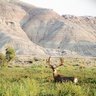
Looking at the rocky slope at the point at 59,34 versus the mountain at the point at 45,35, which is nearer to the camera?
the mountain at the point at 45,35

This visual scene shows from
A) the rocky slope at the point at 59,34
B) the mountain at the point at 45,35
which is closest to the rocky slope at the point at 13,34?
the mountain at the point at 45,35

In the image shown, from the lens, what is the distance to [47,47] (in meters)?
166

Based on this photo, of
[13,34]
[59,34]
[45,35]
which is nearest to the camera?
[13,34]

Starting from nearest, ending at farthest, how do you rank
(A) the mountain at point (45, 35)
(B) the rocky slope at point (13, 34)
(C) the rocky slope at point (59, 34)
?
(B) the rocky slope at point (13, 34) → (A) the mountain at point (45, 35) → (C) the rocky slope at point (59, 34)

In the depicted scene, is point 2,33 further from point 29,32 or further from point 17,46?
point 29,32

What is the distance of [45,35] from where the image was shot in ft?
604

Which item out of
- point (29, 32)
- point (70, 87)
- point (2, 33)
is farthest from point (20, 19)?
point (70, 87)

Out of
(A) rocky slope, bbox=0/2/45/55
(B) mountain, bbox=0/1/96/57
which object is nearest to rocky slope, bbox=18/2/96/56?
(B) mountain, bbox=0/1/96/57

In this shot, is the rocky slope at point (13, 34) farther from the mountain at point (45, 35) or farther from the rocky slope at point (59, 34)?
the rocky slope at point (59, 34)

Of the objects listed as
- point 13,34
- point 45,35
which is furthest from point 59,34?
point 13,34

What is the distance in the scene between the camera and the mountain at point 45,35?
486 feet

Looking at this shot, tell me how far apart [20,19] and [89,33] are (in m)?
35.8

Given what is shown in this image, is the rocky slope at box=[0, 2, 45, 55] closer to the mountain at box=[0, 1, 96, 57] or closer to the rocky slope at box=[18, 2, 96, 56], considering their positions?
the mountain at box=[0, 1, 96, 57]

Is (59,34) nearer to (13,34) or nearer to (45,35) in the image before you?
(45,35)
